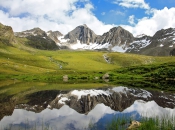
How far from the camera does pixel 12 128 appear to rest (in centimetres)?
2650

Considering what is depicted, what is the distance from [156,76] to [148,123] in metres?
105

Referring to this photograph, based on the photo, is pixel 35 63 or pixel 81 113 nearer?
pixel 81 113

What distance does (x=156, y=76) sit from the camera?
123 meters

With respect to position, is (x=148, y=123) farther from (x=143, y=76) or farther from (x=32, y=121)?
(x=143, y=76)

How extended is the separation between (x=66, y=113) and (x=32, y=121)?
7.65 metres

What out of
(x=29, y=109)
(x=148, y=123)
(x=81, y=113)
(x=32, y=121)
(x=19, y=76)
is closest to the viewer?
(x=148, y=123)

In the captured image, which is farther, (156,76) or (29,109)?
(156,76)

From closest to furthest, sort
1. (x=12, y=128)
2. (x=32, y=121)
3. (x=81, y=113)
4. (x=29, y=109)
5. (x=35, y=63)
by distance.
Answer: (x=12, y=128) < (x=32, y=121) < (x=81, y=113) < (x=29, y=109) < (x=35, y=63)

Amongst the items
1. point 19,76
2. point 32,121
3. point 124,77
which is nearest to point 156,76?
point 124,77

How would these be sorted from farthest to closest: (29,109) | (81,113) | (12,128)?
(29,109) → (81,113) → (12,128)

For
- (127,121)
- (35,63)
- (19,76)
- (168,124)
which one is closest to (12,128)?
(127,121)

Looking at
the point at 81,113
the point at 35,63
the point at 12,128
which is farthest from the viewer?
the point at 35,63

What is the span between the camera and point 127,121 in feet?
91.5

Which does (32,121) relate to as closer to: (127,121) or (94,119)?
(94,119)
